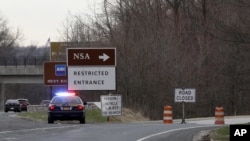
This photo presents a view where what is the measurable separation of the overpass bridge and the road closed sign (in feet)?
137

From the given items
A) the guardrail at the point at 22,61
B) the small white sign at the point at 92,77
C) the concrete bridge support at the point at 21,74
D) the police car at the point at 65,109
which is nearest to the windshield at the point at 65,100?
the police car at the point at 65,109

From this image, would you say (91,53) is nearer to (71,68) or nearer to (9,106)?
(71,68)

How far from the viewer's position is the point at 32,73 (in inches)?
3238

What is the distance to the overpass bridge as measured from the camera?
8194cm

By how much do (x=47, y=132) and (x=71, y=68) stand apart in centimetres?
1660

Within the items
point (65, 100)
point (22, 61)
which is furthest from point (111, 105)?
point (22, 61)

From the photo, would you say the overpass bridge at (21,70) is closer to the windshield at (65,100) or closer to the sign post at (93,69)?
the sign post at (93,69)

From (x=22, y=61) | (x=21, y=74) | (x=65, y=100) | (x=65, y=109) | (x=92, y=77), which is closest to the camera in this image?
(x=65, y=109)

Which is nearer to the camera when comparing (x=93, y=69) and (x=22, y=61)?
(x=93, y=69)

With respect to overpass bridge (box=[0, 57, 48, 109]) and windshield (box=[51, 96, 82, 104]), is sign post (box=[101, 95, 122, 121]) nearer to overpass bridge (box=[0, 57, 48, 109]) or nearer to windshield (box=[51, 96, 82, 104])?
windshield (box=[51, 96, 82, 104])

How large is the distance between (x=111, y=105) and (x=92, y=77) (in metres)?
2.59

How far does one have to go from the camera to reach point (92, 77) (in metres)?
41.7

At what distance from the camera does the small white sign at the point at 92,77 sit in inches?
1636

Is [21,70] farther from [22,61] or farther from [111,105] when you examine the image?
[111,105]
